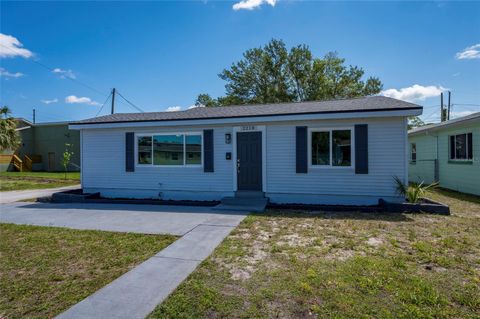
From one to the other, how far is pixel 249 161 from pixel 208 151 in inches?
56.5

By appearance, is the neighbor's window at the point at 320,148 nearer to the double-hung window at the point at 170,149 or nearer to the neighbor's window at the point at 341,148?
the neighbor's window at the point at 341,148

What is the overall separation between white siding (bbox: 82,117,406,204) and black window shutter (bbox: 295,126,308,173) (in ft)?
0.53

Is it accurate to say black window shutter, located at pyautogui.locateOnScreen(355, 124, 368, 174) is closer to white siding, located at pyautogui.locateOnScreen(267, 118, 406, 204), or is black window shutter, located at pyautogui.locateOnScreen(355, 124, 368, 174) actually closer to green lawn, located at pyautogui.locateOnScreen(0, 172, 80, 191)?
white siding, located at pyautogui.locateOnScreen(267, 118, 406, 204)

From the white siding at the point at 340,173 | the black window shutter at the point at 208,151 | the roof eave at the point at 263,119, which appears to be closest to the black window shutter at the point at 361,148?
the white siding at the point at 340,173

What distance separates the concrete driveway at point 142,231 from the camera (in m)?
2.85

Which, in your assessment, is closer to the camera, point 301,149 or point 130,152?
point 301,149

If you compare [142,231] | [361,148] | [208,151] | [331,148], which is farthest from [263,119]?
[142,231]

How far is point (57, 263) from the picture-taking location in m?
4.03

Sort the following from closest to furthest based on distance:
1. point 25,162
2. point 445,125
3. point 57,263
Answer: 1. point 57,263
2. point 445,125
3. point 25,162

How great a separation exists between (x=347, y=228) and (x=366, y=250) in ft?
4.44

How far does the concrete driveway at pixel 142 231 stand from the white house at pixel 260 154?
4.58 ft

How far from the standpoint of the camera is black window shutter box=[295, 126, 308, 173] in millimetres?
8195

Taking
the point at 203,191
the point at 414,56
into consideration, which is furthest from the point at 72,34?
the point at 414,56

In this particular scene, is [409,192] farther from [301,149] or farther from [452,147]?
[452,147]
